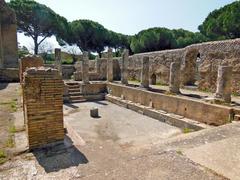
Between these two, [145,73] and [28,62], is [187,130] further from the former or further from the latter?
[28,62]

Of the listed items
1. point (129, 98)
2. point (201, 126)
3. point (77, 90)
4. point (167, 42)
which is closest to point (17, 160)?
point (201, 126)

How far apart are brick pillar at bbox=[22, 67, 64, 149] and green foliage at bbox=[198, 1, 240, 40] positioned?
26.7 metres

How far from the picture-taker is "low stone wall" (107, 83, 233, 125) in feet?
20.9

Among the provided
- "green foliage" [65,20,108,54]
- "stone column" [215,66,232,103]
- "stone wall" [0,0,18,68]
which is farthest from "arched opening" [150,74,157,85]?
"green foliage" [65,20,108,54]

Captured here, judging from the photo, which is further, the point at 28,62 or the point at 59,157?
the point at 28,62

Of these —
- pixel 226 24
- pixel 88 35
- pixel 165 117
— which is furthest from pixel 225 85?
pixel 88 35

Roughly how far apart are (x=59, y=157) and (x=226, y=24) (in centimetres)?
2778

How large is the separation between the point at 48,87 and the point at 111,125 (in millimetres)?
4543

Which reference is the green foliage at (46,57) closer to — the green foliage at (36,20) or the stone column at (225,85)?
the green foliage at (36,20)

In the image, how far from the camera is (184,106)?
7.79 metres

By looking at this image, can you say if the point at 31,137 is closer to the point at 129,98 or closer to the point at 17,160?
the point at 17,160

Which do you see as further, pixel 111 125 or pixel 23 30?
pixel 23 30

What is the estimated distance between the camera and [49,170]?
2816 mm

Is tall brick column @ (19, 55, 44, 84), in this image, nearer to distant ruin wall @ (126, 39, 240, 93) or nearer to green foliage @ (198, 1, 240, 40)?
distant ruin wall @ (126, 39, 240, 93)
